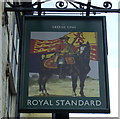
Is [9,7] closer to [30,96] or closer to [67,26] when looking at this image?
[67,26]

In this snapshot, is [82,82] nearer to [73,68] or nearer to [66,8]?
[73,68]

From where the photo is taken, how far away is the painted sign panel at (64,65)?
17.3 feet

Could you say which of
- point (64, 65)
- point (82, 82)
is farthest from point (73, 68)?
point (82, 82)

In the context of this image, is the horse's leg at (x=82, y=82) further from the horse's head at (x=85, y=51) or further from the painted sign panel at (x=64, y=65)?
the horse's head at (x=85, y=51)

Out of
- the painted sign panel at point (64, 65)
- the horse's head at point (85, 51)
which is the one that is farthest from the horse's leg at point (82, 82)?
the horse's head at point (85, 51)

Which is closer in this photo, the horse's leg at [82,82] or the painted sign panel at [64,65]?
the painted sign panel at [64,65]

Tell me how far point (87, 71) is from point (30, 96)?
1004 millimetres

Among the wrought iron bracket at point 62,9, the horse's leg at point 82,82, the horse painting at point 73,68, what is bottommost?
the horse's leg at point 82,82

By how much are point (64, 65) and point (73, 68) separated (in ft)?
0.49

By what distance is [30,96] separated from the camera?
17.5 ft

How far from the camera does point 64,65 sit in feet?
18.4

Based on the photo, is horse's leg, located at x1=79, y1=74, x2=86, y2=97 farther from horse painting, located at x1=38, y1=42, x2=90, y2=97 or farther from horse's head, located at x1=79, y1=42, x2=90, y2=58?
horse's head, located at x1=79, y1=42, x2=90, y2=58

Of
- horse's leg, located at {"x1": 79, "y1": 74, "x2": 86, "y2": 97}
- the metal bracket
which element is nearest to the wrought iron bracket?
the metal bracket

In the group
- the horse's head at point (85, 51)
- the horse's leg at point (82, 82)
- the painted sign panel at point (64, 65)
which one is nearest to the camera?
the painted sign panel at point (64, 65)
